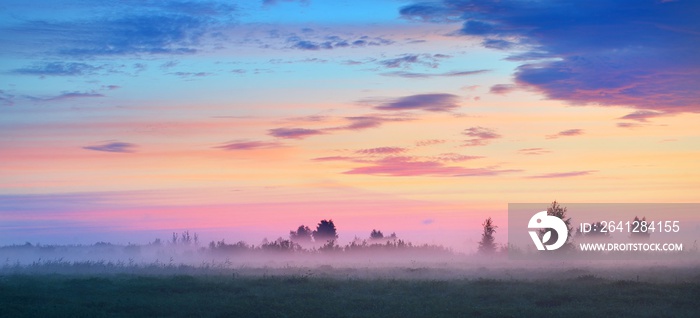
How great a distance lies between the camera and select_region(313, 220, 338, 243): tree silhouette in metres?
102

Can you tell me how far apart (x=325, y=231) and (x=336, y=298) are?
68563 millimetres

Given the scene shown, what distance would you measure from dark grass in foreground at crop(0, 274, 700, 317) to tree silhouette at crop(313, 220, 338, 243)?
5864 centimetres

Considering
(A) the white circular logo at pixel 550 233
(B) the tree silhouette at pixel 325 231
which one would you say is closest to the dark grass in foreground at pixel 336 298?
(A) the white circular logo at pixel 550 233

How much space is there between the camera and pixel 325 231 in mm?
104000

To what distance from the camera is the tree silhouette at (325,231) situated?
4021 inches

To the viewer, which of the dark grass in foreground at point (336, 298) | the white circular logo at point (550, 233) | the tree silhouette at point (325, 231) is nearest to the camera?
the dark grass in foreground at point (336, 298)

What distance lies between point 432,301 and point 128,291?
52.2 feet

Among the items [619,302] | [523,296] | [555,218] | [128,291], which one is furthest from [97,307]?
[555,218]

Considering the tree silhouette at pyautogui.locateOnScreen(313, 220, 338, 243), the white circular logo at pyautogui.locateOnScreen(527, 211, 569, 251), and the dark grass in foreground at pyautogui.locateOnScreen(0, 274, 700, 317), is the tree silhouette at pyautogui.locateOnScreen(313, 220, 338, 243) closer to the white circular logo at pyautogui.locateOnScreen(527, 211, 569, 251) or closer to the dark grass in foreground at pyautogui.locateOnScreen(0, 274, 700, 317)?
the white circular logo at pyautogui.locateOnScreen(527, 211, 569, 251)

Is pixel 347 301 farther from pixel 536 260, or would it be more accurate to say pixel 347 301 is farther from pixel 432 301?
pixel 536 260

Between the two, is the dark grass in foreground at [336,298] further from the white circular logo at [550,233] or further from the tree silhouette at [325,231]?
the tree silhouette at [325,231]

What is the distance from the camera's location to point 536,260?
74062mm

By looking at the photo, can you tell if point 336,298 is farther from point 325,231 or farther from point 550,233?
point 325,231

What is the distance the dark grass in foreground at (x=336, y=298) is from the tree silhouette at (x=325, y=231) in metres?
58.6
